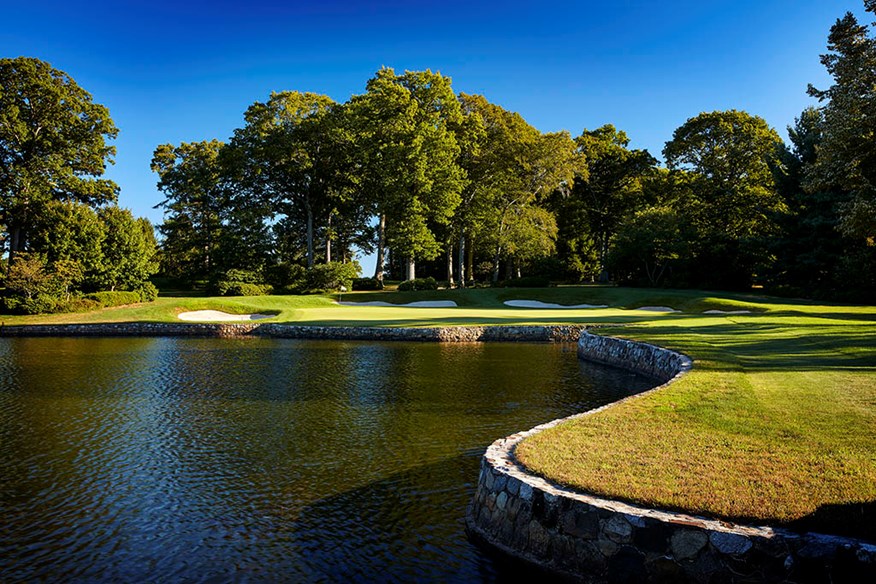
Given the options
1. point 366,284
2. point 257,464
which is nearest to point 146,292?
point 366,284

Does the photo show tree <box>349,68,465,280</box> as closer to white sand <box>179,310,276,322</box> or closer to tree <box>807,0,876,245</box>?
white sand <box>179,310,276,322</box>

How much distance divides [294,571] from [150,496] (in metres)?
3.30

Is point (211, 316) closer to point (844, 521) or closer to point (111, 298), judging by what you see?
point (111, 298)

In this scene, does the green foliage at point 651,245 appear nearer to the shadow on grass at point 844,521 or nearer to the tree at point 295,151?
the tree at point 295,151

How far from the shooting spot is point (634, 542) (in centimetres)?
517

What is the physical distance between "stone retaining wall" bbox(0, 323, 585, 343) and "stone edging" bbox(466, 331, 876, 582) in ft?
68.4

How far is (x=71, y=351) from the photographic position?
77.9 ft

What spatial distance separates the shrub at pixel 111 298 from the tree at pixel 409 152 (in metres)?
20.3

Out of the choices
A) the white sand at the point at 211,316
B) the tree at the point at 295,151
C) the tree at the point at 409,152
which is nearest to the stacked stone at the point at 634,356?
the white sand at the point at 211,316

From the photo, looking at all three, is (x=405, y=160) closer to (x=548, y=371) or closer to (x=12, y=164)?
(x=12, y=164)

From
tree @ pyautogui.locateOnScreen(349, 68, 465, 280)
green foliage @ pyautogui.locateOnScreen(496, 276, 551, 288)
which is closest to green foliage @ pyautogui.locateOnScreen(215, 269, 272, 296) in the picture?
tree @ pyautogui.locateOnScreen(349, 68, 465, 280)

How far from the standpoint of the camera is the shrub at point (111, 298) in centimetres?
3631

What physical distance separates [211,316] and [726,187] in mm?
42893

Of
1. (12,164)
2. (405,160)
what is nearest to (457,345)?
(405,160)
